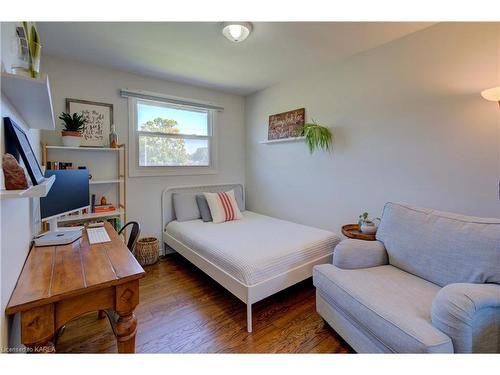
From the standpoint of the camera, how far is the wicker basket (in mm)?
2814

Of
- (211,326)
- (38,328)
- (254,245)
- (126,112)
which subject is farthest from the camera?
(126,112)

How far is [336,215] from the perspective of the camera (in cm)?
269

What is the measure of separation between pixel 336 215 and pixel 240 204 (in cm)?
149

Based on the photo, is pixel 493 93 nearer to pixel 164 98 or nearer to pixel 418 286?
pixel 418 286

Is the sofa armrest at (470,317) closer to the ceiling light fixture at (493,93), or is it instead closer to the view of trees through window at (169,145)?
the ceiling light fixture at (493,93)

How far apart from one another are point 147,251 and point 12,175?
224cm

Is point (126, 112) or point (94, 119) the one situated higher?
point (126, 112)

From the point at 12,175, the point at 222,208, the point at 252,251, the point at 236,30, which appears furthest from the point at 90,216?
the point at 236,30

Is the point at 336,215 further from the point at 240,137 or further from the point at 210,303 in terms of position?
the point at 240,137

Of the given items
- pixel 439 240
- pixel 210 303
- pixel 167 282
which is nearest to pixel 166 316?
pixel 210 303

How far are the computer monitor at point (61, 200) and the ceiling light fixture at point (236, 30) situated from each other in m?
1.60

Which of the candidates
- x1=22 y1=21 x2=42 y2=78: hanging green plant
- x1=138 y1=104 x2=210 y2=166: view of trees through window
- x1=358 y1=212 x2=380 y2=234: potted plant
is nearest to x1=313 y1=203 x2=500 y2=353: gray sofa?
x1=358 y1=212 x2=380 y2=234: potted plant

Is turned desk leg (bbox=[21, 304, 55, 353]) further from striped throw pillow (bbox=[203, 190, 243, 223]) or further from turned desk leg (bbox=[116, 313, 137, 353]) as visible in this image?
striped throw pillow (bbox=[203, 190, 243, 223])

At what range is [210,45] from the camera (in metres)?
2.19
